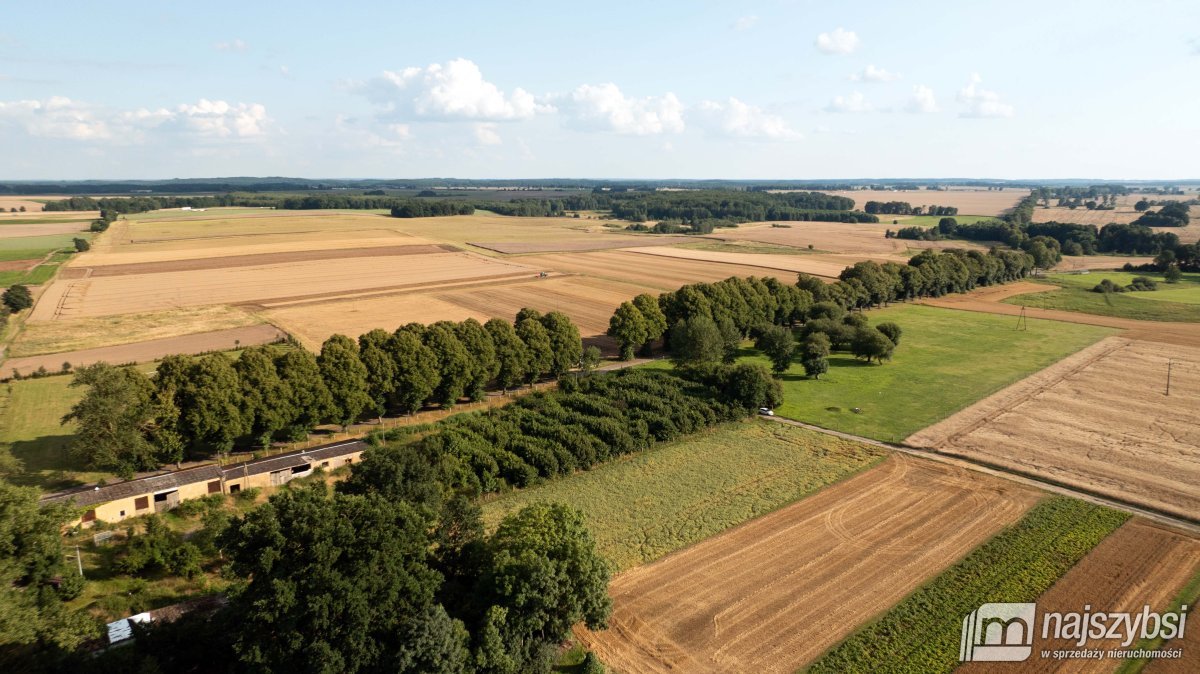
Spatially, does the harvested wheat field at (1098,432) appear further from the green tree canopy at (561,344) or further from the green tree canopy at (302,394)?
the green tree canopy at (302,394)

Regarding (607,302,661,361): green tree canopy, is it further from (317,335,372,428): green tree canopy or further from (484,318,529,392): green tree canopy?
(317,335,372,428): green tree canopy

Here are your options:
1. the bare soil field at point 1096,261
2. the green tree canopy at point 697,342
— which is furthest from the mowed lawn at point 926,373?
the bare soil field at point 1096,261

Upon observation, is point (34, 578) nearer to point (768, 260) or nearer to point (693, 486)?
point (693, 486)

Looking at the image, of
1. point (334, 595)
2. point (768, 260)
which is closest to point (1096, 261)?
point (768, 260)

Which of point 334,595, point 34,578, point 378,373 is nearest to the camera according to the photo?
point 334,595

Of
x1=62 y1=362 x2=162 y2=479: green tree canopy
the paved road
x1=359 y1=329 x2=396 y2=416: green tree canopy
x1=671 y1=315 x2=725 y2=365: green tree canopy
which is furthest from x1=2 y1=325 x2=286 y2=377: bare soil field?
the paved road
